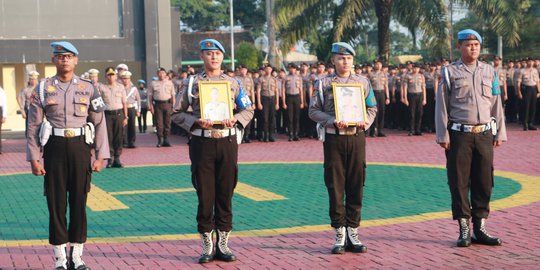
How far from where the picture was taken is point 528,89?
75.8ft

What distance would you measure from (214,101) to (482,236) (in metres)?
2.94

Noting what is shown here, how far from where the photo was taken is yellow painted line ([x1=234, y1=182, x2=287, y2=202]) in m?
11.7

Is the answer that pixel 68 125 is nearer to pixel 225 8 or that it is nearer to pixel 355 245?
pixel 355 245

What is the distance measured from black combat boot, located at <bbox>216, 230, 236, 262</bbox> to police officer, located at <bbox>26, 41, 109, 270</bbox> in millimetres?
1212

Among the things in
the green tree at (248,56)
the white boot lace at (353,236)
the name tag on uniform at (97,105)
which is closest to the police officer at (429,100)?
the white boot lace at (353,236)

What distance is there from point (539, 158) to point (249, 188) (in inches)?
251

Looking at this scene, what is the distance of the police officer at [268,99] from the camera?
22266mm

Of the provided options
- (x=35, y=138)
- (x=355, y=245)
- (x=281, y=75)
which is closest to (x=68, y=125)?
(x=35, y=138)

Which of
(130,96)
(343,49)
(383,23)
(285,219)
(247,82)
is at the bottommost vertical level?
(285,219)

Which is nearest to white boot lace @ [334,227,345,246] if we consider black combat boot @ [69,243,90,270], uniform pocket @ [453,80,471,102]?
uniform pocket @ [453,80,471,102]

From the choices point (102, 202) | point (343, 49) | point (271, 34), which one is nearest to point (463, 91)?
point (343, 49)

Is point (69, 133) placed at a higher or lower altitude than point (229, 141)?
higher

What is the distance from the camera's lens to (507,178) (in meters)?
13.3

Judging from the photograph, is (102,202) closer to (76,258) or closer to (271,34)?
(76,258)
